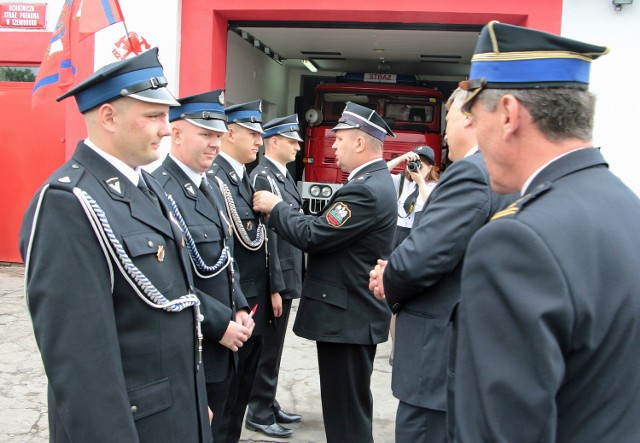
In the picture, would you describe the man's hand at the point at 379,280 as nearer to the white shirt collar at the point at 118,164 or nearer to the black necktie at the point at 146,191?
the black necktie at the point at 146,191

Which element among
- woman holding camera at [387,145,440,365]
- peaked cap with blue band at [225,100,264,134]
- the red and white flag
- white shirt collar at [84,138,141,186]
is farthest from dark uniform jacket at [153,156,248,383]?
woman holding camera at [387,145,440,365]

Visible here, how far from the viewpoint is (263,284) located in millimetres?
3832

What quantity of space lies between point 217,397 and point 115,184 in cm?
140

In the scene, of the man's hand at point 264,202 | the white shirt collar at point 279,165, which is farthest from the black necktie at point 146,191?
the white shirt collar at point 279,165

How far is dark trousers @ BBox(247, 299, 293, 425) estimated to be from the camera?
14.0 feet

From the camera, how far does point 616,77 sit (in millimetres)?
6801

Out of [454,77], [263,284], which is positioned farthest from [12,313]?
[454,77]

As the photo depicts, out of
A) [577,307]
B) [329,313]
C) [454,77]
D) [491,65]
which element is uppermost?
[454,77]

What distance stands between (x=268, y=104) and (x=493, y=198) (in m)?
10.4

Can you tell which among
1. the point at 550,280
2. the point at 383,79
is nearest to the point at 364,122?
the point at 550,280

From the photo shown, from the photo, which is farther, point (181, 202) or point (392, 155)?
point (392, 155)

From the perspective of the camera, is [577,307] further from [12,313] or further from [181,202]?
[12,313]

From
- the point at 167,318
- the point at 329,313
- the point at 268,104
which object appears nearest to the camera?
the point at 167,318

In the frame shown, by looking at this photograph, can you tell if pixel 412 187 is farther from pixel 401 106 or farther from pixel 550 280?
pixel 550 280
